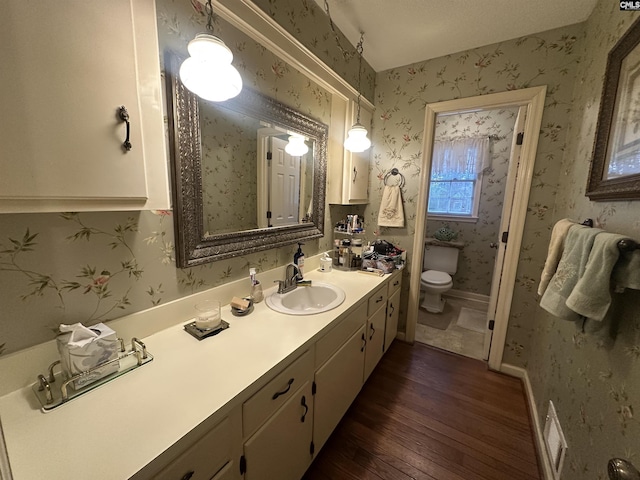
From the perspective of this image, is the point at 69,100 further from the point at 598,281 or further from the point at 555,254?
the point at 555,254

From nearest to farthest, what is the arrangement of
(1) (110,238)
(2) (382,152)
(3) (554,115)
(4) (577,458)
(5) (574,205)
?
Result: (1) (110,238), (4) (577,458), (5) (574,205), (3) (554,115), (2) (382,152)

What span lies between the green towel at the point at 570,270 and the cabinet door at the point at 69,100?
1.40 meters

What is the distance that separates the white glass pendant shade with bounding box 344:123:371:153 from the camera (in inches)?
67.9

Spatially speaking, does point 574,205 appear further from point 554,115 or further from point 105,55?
point 105,55

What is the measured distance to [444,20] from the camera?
1620 millimetres

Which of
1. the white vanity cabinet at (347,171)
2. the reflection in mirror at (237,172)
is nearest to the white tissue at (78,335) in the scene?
the reflection in mirror at (237,172)

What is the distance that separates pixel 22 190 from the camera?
528 mm

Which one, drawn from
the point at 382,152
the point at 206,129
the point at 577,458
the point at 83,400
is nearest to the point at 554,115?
the point at 382,152

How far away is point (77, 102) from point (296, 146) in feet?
3.70

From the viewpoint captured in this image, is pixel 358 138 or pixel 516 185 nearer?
pixel 358 138

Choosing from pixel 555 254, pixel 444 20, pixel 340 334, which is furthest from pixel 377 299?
pixel 444 20

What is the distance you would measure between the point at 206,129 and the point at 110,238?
0.57 metres

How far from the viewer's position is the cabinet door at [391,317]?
2.07 meters
